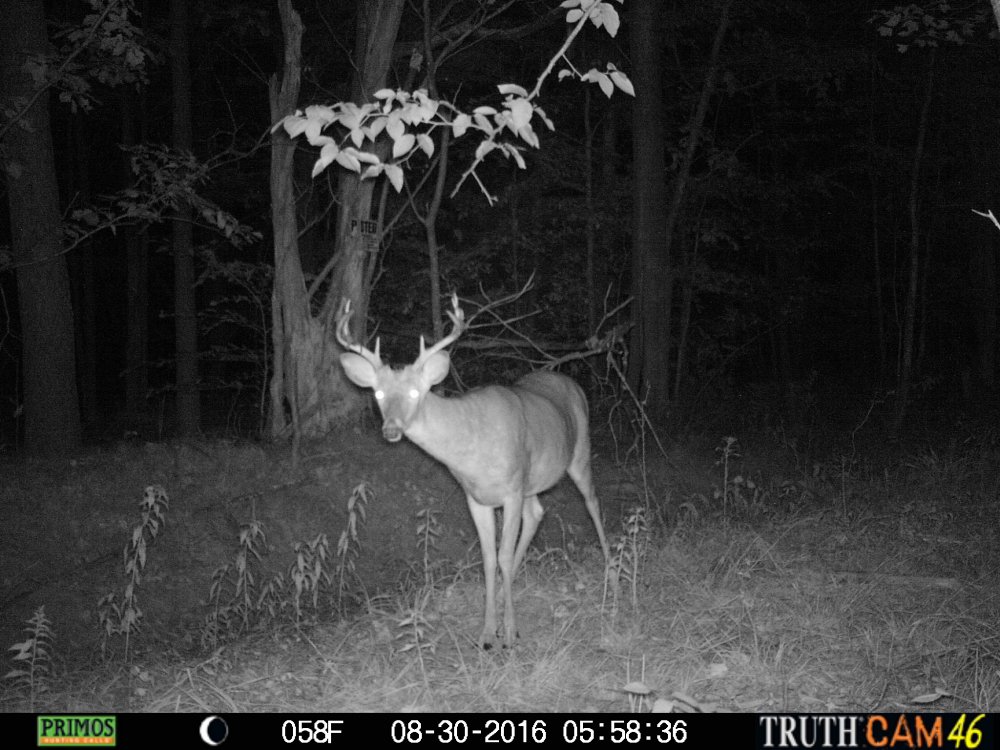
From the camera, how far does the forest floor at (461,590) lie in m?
4.41

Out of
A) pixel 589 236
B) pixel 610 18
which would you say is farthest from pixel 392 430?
pixel 589 236

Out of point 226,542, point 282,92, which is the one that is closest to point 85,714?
point 226,542

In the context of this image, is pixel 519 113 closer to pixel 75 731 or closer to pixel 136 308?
pixel 75 731

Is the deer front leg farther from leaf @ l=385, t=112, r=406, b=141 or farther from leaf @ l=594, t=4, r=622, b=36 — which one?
leaf @ l=594, t=4, r=622, b=36

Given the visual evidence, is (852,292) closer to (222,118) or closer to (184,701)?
(222,118)

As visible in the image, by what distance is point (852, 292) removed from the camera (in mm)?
23438

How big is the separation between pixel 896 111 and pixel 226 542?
16.8 metres

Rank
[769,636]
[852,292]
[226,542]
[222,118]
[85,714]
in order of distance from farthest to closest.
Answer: [852,292], [222,118], [226,542], [769,636], [85,714]

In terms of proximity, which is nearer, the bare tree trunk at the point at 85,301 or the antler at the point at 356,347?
the antler at the point at 356,347

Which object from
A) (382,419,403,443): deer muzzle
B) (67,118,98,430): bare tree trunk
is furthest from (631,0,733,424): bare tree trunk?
(67,118,98,430): bare tree trunk

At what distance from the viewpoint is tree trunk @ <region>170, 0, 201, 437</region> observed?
13320 mm

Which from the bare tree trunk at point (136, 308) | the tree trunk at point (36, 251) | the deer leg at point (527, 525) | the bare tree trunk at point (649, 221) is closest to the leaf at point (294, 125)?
the deer leg at point (527, 525)

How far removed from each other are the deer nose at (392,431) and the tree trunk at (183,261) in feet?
30.9

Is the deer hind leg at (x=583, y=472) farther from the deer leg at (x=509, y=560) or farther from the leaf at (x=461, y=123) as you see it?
the leaf at (x=461, y=123)
